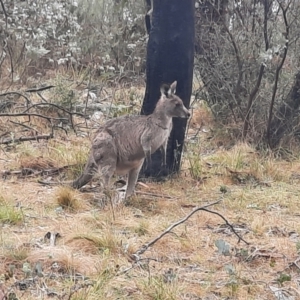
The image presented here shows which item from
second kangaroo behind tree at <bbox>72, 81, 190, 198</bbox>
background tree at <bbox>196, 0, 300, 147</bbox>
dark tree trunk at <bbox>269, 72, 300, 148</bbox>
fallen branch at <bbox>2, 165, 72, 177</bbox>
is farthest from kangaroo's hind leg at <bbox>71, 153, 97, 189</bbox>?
dark tree trunk at <bbox>269, 72, 300, 148</bbox>

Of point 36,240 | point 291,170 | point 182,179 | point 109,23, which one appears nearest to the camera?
point 36,240

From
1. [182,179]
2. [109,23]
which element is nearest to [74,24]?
[109,23]

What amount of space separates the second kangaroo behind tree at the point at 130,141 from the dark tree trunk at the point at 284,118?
2.26 m

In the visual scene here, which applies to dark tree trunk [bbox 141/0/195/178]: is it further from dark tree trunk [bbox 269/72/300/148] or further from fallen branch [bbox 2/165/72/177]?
dark tree trunk [bbox 269/72/300/148]

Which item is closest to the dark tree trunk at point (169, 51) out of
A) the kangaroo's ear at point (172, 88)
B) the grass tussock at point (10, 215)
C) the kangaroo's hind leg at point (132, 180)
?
the kangaroo's ear at point (172, 88)

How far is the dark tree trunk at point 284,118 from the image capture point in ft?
29.0

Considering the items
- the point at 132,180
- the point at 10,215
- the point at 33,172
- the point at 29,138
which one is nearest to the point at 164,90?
the point at 132,180

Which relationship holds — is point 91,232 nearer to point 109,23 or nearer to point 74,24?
point 74,24

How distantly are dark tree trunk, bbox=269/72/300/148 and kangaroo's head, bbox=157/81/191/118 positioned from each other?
2.26m

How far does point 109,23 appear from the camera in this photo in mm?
13422

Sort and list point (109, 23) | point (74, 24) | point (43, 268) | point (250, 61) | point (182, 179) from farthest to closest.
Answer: point (109, 23) → point (74, 24) → point (250, 61) → point (182, 179) → point (43, 268)

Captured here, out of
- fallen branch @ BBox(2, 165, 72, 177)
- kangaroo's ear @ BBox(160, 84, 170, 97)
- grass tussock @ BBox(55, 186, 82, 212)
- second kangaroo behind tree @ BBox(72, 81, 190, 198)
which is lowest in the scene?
fallen branch @ BBox(2, 165, 72, 177)

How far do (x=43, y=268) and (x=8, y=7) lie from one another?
21.8ft

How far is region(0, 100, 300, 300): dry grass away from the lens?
14.4 feet
